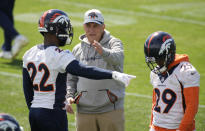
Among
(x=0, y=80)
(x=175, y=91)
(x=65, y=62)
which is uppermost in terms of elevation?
(x=65, y=62)

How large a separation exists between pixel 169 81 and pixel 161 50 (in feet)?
1.12

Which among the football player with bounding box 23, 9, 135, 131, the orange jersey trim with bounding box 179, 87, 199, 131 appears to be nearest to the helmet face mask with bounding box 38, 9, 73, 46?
the football player with bounding box 23, 9, 135, 131


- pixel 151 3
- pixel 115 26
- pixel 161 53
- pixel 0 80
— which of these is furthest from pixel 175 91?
pixel 151 3

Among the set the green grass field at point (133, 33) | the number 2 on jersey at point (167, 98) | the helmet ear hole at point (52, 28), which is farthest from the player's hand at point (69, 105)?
the green grass field at point (133, 33)

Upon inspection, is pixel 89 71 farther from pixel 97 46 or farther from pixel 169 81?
pixel 169 81

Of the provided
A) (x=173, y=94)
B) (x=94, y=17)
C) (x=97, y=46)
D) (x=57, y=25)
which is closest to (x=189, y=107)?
(x=173, y=94)

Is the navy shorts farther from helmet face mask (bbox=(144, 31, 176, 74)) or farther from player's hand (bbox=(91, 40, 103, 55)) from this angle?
helmet face mask (bbox=(144, 31, 176, 74))

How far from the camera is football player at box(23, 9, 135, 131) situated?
4.81 meters

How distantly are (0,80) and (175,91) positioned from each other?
18.6 feet

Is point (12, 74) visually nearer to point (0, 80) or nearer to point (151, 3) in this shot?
point (0, 80)

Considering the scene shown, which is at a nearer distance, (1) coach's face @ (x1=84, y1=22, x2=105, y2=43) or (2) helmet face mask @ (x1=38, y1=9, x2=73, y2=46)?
(2) helmet face mask @ (x1=38, y1=9, x2=73, y2=46)

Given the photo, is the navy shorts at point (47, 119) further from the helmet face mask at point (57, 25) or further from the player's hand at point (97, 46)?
the player's hand at point (97, 46)

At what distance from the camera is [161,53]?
504cm

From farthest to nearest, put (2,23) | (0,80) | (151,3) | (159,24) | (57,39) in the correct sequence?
1. (151,3)
2. (159,24)
3. (2,23)
4. (0,80)
5. (57,39)
